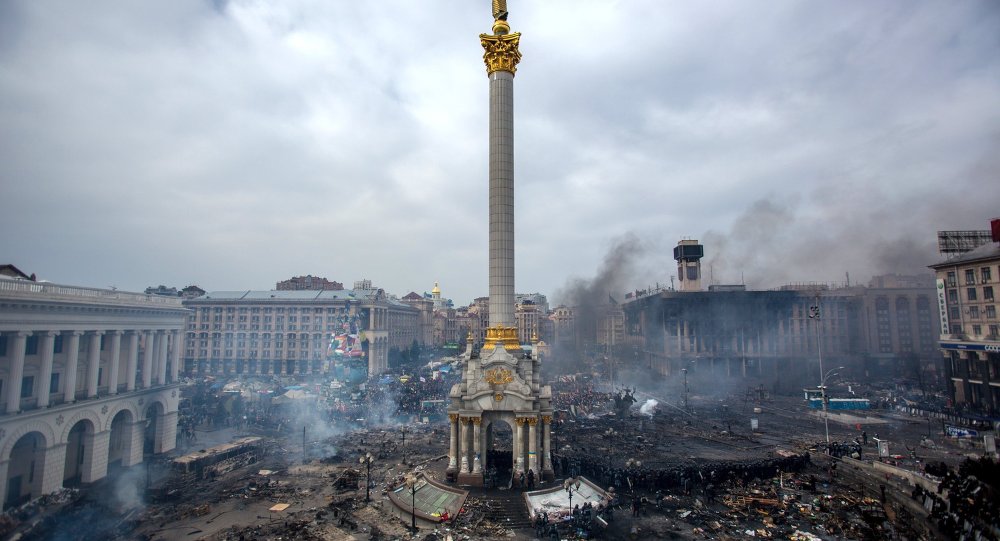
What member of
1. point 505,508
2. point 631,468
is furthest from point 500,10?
point 631,468

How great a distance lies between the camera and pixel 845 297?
9788 cm

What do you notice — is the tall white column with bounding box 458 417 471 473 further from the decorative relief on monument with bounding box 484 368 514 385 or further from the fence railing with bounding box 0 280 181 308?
the fence railing with bounding box 0 280 181 308

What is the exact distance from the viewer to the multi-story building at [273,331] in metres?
91.2

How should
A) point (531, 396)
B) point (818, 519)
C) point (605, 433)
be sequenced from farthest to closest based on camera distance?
1. point (605, 433)
2. point (531, 396)
3. point (818, 519)

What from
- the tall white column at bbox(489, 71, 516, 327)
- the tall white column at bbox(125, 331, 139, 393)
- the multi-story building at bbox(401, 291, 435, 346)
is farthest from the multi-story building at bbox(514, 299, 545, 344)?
the tall white column at bbox(125, 331, 139, 393)

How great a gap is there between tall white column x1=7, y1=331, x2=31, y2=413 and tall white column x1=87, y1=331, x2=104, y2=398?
5627mm

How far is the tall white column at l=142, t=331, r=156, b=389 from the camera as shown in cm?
3851

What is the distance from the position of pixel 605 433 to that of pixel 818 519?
71.3 feet

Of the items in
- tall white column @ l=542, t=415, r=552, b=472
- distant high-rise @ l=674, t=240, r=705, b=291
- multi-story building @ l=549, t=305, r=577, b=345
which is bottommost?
tall white column @ l=542, t=415, r=552, b=472

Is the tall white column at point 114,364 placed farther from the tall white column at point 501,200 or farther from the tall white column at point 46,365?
the tall white column at point 501,200

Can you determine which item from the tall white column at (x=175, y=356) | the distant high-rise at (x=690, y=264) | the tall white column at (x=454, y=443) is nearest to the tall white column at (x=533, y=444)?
the tall white column at (x=454, y=443)

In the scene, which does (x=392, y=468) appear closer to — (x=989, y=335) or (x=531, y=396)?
(x=531, y=396)

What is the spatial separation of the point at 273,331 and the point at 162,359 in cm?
5436

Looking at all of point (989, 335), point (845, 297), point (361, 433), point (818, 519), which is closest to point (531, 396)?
point (818, 519)
